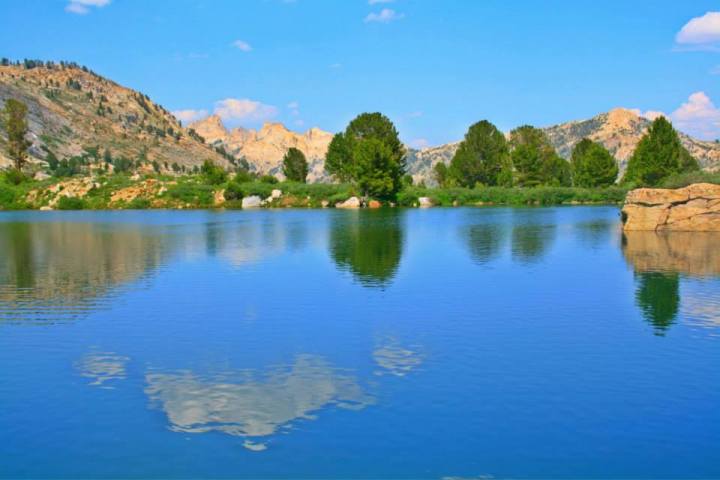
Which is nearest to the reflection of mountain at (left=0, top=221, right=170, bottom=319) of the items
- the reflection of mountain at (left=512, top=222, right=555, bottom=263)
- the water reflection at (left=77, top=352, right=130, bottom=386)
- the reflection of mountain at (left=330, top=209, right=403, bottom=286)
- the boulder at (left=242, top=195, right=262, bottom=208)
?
the water reflection at (left=77, top=352, right=130, bottom=386)

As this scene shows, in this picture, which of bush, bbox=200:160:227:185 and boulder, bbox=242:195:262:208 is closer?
boulder, bbox=242:195:262:208

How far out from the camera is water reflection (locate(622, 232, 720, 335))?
21484 mm

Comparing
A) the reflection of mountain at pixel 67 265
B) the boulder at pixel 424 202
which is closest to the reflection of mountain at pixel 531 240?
the reflection of mountain at pixel 67 265

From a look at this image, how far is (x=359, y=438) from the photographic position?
36.9 ft

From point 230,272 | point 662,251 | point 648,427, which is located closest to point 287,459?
point 648,427

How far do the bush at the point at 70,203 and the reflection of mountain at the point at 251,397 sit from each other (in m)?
109

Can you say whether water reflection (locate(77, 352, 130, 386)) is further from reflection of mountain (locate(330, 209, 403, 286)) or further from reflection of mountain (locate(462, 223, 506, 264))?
reflection of mountain (locate(462, 223, 506, 264))

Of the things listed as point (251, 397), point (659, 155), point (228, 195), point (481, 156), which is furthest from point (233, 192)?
point (251, 397)

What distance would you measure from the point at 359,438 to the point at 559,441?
322cm

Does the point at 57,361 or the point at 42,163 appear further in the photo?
the point at 42,163

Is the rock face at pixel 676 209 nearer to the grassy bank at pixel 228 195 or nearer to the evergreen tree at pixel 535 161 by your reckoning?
the grassy bank at pixel 228 195

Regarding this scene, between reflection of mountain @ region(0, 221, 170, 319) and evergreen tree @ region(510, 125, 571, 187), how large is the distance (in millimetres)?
87195

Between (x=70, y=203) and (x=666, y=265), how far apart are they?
10359cm

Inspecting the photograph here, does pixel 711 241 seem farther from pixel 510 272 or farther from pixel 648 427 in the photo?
pixel 648 427
